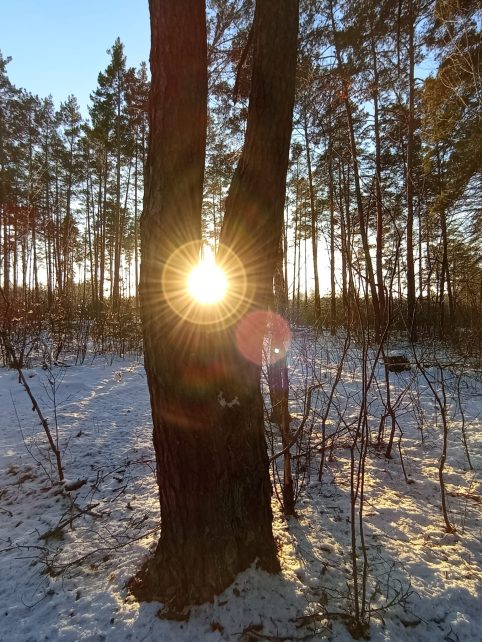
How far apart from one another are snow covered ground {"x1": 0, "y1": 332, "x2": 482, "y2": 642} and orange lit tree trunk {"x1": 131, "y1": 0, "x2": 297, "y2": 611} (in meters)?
0.20

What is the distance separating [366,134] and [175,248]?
37.5 ft

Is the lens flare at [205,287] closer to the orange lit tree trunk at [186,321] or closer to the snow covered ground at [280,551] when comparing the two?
the orange lit tree trunk at [186,321]

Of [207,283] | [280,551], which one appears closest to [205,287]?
[207,283]

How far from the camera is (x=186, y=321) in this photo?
1.49m

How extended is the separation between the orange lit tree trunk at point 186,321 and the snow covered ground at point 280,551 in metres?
0.20

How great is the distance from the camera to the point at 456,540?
1.95 metres

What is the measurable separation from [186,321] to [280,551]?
1370mm

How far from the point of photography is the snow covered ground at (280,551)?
1433 mm

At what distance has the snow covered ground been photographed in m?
1.43

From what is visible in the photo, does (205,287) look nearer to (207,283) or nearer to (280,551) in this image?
(207,283)

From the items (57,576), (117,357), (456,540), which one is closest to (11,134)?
(117,357)

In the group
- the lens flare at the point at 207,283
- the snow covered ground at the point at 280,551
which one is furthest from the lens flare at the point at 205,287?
the snow covered ground at the point at 280,551

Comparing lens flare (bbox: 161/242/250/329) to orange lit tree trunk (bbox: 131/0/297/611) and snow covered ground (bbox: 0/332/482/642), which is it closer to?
orange lit tree trunk (bbox: 131/0/297/611)

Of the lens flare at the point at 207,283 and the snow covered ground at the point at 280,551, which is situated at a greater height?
the lens flare at the point at 207,283
